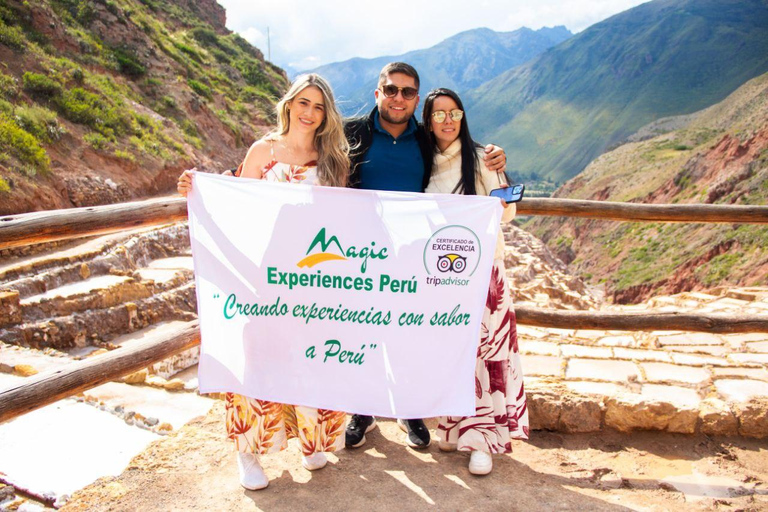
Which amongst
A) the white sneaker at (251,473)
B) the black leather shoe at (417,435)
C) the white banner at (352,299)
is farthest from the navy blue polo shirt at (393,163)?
the white sneaker at (251,473)

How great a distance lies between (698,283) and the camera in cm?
2841

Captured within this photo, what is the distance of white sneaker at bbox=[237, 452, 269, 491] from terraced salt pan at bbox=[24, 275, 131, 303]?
7.53 metres

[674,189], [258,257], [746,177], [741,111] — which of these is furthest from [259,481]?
[741,111]

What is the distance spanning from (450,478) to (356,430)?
0.63 m

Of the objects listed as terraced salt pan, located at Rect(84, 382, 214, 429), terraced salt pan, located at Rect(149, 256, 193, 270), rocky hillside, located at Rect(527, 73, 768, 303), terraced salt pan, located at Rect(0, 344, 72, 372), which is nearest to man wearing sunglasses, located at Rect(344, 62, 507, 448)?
terraced salt pan, located at Rect(84, 382, 214, 429)

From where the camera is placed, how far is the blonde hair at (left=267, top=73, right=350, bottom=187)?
2939 mm

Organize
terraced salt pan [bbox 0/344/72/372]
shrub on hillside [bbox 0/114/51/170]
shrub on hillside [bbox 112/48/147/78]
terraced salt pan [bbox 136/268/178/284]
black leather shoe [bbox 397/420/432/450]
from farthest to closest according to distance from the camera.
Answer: shrub on hillside [bbox 112/48/147/78] < shrub on hillside [bbox 0/114/51/170] < terraced salt pan [bbox 136/268/178/284] < terraced salt pan [bbox 0/344/72/372] < black leather shoe [bbox 397/420/432/450]

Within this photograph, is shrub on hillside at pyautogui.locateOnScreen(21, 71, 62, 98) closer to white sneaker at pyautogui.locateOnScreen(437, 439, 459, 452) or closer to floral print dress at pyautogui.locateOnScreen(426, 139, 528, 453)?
floral print dress at pyautogui.locateOnScreen(426, 139, 528, 453)

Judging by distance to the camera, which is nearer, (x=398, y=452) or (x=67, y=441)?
(x=398, y=452)

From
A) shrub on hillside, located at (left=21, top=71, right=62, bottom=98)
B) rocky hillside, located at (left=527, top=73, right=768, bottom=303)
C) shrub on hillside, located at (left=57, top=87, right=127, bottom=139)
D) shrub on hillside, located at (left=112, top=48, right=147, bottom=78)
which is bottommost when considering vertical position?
rocky hillside, located at (left=527, top=73, right=768, bottom=303)

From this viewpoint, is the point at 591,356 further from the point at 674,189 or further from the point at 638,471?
the point at 674,189

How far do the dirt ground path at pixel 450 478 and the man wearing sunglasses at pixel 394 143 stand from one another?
156 centimetres

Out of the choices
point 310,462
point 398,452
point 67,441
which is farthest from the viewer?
point 67,441

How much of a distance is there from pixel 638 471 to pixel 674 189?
144 feet
